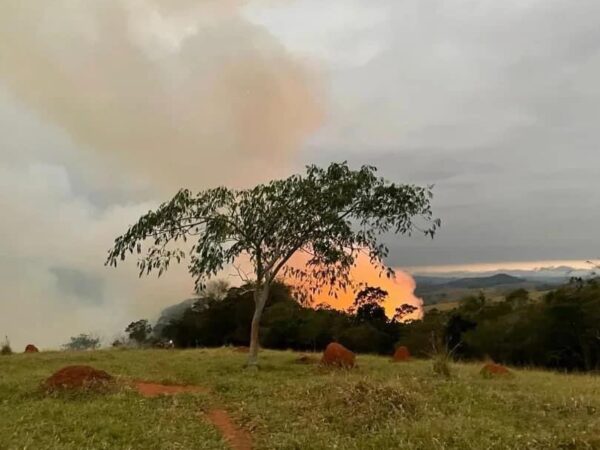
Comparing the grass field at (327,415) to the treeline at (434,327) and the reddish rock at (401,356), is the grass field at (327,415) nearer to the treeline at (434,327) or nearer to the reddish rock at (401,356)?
the reddish rock at (401,356)

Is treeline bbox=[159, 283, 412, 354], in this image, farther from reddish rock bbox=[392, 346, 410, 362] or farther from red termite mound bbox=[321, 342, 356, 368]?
red termite mound bbox=[321, 342, 356, 368]

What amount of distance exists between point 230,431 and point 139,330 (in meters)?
47.0

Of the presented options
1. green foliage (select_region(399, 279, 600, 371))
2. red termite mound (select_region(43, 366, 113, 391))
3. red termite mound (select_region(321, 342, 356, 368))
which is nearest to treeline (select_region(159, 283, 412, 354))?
green foliage (select_region(399, 279, 600, 371))

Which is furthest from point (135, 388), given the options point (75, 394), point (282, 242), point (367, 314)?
point (367, 314)

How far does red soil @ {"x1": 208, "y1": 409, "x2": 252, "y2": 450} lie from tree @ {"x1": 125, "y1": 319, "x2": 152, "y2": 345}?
143 feet

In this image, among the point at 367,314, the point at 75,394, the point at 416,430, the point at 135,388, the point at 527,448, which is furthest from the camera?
the point at 367,314

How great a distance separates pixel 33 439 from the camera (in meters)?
11.1

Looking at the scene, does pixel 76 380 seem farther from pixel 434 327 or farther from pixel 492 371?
pixel 434 327

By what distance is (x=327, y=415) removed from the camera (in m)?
12.4

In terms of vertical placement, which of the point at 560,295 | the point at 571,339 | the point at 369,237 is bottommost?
the point at 571,339

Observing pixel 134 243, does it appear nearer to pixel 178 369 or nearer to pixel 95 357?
pixel 178 369

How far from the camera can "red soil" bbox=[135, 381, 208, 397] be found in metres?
16.5

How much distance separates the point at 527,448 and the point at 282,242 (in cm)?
1404

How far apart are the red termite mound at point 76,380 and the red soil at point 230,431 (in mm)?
3822
